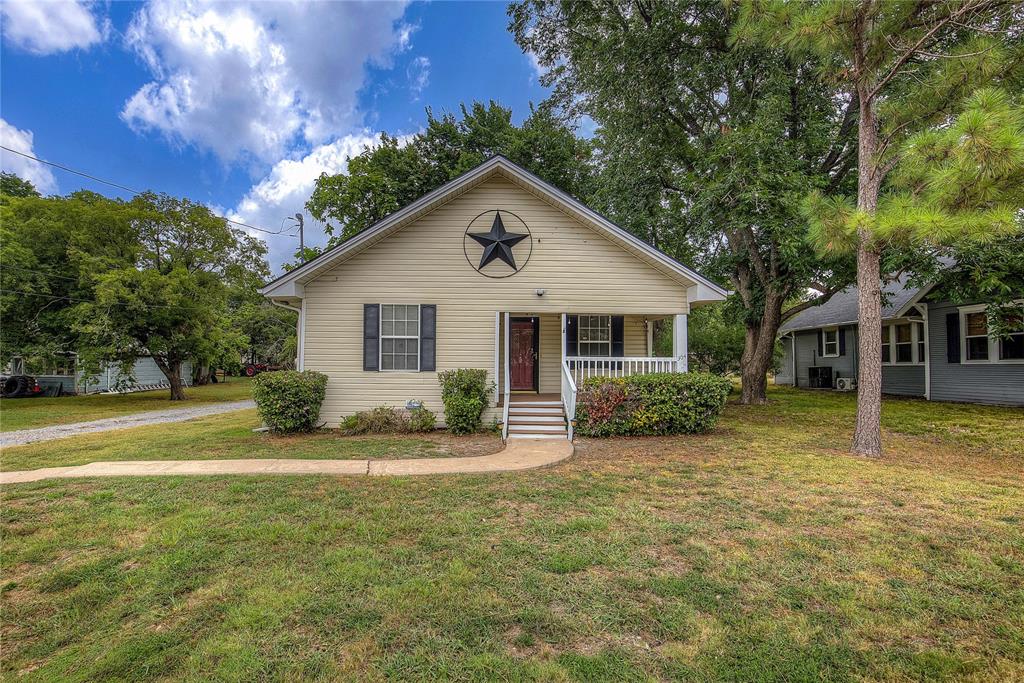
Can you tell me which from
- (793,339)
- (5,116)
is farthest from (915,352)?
(5,116)

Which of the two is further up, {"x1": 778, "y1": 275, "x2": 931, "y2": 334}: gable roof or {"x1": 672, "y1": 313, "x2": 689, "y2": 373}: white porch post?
{"x1": 778, "y1": 275, "x2": 931, "y2": 334}: gable roof

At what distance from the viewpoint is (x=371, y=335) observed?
31.6ft

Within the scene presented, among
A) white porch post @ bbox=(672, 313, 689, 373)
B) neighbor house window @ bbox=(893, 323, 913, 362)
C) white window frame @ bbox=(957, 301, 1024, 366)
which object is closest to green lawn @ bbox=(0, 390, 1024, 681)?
white porch post @ bbox=(672, 313, 689, 373)

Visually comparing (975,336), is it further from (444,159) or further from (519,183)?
(444,159)

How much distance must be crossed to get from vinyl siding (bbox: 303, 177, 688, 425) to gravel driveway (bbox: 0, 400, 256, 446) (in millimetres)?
5577

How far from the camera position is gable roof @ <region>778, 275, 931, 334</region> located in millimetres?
14938

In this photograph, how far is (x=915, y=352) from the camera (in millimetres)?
15797

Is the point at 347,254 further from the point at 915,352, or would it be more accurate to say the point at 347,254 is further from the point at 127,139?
the point at 915,352

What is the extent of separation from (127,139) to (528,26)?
57.9ft

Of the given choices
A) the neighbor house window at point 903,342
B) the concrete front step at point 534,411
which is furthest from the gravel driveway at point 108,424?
the neighbor house window at point 903,342

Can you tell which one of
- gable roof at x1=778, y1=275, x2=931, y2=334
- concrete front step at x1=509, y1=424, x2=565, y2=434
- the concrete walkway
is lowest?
the concrete walkway

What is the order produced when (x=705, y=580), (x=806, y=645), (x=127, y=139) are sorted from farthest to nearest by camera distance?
1. (x=127, y=139)
2. (x=705, y=580)
3. (x=806, y=645)

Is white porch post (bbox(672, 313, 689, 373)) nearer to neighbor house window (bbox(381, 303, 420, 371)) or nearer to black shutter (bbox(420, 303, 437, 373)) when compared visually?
black shutter (bbox(420, 303, 437, 373))

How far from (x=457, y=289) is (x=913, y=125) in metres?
8.74
